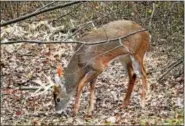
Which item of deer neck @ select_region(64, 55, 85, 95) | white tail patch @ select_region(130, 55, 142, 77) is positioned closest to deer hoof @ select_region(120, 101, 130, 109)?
white tail patch @ select_region(130, 55, 142, 77)

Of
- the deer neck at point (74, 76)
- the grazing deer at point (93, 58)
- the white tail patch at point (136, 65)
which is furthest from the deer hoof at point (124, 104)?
the deer neck at point (74, 76)

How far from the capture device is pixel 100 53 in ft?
28.9

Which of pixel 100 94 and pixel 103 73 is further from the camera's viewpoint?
pixel 103 73

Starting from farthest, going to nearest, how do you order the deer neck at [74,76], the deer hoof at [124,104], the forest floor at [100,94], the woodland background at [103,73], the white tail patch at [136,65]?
the white tail patch at [136,65] < the deer neck at [74,76] < the deer hoof at [124,104] < the forest floor at [100,94] < the woodland background at [103,73]

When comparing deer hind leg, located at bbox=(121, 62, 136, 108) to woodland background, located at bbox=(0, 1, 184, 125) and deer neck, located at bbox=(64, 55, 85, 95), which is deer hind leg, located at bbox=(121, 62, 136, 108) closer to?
woodland background, located at bbox=(0, 1, 184, 125)

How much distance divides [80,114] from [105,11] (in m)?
5.12

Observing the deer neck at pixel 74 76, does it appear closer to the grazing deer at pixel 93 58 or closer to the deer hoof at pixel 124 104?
the grazing deer at pixel 93 58

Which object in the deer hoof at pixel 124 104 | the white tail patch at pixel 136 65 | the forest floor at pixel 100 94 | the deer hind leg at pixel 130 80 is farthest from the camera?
the white tail patch at pixel 136 65

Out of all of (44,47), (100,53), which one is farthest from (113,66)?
(100,53)

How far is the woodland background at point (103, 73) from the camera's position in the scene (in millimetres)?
7988

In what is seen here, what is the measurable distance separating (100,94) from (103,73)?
1.59m

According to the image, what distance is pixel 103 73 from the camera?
36.6 feet

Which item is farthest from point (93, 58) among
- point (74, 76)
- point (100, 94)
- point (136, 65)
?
Result: point (100, 94)

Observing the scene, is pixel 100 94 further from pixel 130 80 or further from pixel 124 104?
pixel 124 104
